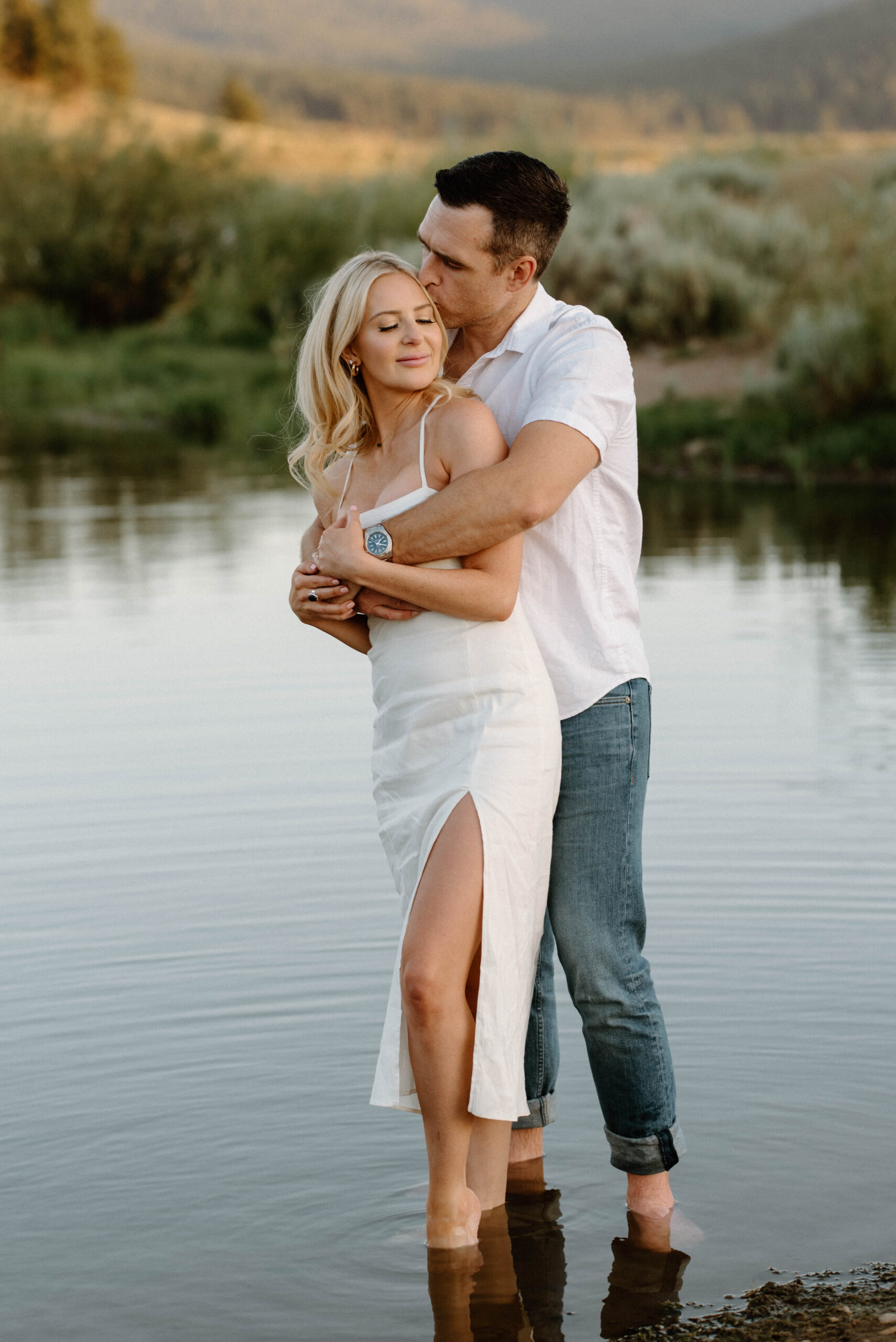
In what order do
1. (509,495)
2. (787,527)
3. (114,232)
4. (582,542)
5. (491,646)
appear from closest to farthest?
(509,495) < (491,646) < (582,542) < (787,527) < (114,232)

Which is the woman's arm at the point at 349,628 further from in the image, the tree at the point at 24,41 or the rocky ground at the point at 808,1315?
the tree at the point at 24,41

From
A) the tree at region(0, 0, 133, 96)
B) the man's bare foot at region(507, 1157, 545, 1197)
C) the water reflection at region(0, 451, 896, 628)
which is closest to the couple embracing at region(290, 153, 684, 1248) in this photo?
the man's bare foot at region(507, 1157, 545, 1197)

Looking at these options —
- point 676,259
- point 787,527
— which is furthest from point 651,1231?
point 676,259

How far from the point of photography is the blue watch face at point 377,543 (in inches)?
138

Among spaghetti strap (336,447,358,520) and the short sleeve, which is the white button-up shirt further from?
spaghetti strap (336,447,358,520)

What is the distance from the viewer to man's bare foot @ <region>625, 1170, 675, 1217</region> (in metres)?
3.72

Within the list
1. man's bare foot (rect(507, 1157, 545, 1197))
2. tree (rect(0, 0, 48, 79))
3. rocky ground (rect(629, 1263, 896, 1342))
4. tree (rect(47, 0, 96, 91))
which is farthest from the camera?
tree (rect(0, 0, 48, 79))

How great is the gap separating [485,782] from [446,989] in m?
0.37

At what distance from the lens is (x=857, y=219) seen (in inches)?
964

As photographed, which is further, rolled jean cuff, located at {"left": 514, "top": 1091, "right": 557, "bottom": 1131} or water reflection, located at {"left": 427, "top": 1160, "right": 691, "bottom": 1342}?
rolled jean cuff, located at {"left": 514, "top": 1091, "right": 557, "bottom": 1131}

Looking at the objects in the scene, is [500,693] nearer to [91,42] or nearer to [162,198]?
[162,198]

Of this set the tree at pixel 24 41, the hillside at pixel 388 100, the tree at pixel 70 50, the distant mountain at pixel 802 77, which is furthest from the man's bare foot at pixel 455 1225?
the hillside at pixel 388 100

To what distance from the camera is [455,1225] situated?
11.7 feet

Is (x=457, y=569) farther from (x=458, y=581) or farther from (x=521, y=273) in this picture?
(x=521, y=273)
